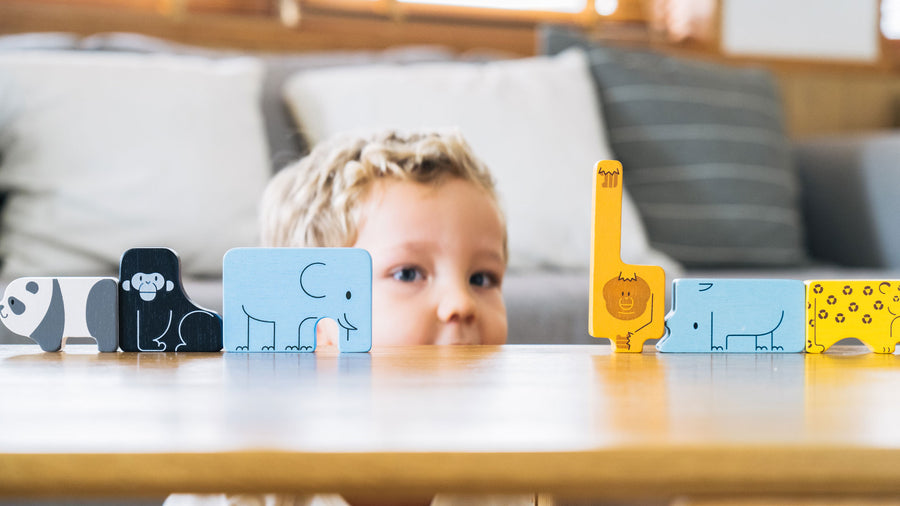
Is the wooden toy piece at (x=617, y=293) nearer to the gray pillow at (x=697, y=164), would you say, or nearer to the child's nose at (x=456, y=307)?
the child's nose at (x=456, y=307)

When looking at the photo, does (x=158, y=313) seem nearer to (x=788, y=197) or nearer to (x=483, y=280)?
(x=483, y=280)

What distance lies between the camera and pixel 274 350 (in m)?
0.60

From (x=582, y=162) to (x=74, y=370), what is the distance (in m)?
1.24

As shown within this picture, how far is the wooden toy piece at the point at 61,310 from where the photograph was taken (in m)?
0.61

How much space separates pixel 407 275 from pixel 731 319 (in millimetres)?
342

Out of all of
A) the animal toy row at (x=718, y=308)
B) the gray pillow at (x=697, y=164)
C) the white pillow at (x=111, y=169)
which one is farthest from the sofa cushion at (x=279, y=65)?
the animal toy row at (x=718, y=308)

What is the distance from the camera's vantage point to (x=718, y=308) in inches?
25.2

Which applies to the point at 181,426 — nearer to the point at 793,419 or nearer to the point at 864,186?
the point at 793,419

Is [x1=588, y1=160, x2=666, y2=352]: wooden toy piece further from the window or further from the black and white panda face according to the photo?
the window

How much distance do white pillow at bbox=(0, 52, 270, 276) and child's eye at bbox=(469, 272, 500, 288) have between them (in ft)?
2.05

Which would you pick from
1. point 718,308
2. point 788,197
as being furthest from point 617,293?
point 788,197

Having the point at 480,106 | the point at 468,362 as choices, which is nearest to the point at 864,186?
the point at 480,106

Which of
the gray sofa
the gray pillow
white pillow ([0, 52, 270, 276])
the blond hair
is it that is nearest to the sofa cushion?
the gray sofa

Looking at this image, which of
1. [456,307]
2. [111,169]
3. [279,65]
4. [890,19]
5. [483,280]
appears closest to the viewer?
[456,307]
